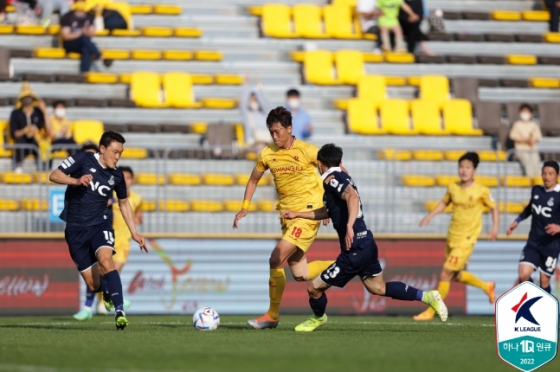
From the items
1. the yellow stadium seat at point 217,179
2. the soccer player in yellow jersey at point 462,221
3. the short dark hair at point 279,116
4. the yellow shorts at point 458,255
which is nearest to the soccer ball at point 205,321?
the short dark hair at point 279,116

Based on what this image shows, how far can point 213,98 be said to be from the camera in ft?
77.7

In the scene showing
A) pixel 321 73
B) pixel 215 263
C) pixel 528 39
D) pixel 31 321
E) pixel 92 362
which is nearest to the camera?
pixel 92 362

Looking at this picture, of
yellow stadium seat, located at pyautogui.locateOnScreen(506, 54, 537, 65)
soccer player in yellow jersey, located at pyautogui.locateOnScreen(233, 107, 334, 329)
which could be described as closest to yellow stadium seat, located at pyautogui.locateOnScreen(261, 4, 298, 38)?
yellow stadium seat, located at pyautogui.locateOnScreen(506, 54, 537, 65)

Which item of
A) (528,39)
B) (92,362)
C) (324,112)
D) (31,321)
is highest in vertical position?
(528,39)

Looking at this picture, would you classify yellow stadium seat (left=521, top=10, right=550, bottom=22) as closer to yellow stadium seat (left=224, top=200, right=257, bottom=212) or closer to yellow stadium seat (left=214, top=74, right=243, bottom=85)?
yellow stadium seat (left=214, top=74, right=243, bottom=85)

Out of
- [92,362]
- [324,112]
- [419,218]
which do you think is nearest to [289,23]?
[324,112]

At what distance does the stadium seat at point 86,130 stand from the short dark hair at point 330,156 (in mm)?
9939

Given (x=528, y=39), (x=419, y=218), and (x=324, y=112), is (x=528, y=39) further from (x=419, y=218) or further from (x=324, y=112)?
(x=419, y=218)

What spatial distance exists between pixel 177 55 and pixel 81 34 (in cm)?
215

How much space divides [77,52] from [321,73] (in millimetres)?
5301

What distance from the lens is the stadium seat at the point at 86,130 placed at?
69.3 ft

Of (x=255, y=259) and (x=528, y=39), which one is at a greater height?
(x=528, y=39)

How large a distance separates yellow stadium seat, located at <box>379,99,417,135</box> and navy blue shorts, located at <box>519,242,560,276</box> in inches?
309

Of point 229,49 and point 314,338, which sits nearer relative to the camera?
point 314,338
